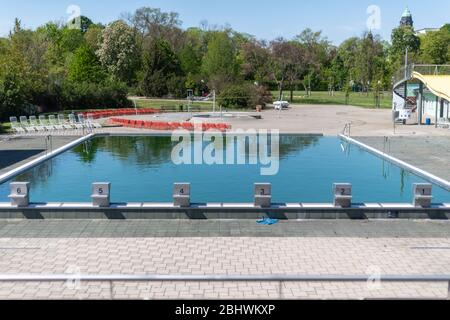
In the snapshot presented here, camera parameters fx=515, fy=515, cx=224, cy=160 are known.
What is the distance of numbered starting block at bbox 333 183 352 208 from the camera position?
1205 centimetres

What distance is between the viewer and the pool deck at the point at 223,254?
7488 millimetres

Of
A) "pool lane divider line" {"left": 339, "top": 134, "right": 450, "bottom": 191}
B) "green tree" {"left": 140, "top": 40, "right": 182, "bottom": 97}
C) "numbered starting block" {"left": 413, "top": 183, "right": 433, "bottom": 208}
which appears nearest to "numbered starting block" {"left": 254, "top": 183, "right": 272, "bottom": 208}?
"numbered starting block" {"left": 413, "top": 183, "right": 433, "bottom": 208}

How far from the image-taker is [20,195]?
39.6ft

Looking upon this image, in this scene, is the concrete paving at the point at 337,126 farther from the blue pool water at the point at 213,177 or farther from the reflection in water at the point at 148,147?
the blue pool water at the point at 213,177

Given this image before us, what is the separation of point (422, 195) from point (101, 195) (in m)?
7.51

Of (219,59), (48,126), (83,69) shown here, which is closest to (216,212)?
→ (48,126)

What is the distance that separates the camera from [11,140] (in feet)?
82.5

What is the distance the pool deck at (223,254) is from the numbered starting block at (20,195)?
20.8 inches

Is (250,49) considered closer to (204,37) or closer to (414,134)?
(204,37)

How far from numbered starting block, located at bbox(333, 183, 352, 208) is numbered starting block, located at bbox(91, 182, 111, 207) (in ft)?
17.5

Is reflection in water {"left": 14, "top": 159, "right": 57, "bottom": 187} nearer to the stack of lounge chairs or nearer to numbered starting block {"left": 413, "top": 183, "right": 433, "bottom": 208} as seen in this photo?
the stack of lounge chairs

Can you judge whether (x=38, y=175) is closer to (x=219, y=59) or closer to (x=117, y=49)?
A: (x=117, y=49)

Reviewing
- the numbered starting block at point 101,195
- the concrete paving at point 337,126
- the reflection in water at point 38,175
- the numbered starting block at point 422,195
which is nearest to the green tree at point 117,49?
the concrete paving at point 337,126
